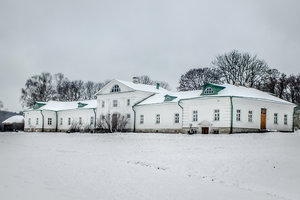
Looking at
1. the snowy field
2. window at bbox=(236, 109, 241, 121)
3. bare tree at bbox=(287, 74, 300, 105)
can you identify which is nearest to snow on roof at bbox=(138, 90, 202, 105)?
window at bbox=(236, 109, 241, 121)

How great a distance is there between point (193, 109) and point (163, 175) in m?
18.4

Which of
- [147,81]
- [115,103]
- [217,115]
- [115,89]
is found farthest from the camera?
[147,81]

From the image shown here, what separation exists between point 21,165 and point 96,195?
→ 18.7 ft

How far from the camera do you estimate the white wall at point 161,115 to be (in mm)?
32188

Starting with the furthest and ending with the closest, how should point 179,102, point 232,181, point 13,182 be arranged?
point 179,102, point 232,181, point 13,182

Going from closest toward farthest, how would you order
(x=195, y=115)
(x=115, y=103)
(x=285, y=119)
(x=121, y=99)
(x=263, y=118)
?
(x=263, y=118), (x=195, y=115), (x=285, y=119), (x=121, y=99), (x=115, y=103)

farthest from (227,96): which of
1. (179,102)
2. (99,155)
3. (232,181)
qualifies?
(232,181)

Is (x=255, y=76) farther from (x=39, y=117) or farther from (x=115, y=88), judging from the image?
(x=39, y=117)

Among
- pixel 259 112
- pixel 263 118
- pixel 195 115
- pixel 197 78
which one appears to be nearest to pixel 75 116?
pixel 197 78

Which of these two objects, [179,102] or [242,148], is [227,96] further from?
[242,148]

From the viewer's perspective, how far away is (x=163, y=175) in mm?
11734

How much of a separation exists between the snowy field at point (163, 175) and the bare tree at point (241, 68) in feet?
89.8

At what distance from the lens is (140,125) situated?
35.3m

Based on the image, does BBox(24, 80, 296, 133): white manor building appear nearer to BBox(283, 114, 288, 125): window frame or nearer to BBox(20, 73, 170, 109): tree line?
BBox(283, 114, 288, 125): window frame
